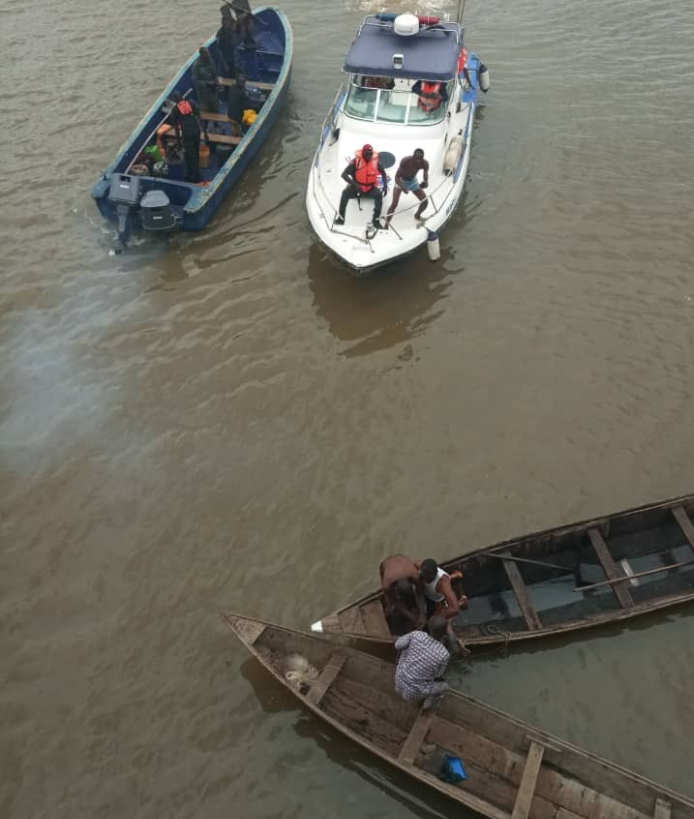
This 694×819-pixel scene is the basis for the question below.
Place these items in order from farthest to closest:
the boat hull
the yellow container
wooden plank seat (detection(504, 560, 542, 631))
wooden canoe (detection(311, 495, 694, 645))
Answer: the yellow container
the boat hull
wooden canoe (detection(311, 495, 694, 645))
wooden plank seat (detection(504, 560, 542, 631))

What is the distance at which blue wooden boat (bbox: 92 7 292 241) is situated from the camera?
12.1 meters

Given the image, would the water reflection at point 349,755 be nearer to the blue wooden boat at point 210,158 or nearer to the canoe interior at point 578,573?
the canoe interior at point 578,573

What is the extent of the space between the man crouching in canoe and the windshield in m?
8.75

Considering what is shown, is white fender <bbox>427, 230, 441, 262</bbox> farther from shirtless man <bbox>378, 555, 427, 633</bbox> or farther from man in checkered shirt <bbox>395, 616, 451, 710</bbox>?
man in checkered shirt <bbox>395, 616, 451, 710</bbox>

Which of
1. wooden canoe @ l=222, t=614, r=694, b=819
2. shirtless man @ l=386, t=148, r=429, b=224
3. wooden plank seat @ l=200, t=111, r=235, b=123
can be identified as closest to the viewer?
wooden canoe @ l=222, t=614, r=694, b=819

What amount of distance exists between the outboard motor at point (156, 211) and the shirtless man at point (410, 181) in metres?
3.99

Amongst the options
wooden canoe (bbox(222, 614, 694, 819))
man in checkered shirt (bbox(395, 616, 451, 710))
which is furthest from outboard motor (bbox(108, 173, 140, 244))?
man in checkered shirt (bbox(395, 616, 451, 710))

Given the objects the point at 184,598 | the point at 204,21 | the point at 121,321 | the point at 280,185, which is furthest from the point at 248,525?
the point at 204,21

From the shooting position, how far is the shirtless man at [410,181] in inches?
447

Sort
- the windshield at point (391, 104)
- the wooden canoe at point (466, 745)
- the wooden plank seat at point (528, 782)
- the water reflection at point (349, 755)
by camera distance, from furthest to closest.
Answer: the windshield at point (391, 104)
the water reflection at point (349, 755)
the wooden canoe at point (466, 745)
the wooden plank seat at point (528, 782)

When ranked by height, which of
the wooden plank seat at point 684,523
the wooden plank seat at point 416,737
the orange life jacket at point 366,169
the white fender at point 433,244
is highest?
the orange life jacket at point 366,169

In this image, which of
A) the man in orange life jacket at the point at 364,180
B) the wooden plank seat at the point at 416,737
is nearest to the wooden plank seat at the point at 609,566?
the wooden plank seat at the point at 416,737

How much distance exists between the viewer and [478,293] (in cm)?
1178

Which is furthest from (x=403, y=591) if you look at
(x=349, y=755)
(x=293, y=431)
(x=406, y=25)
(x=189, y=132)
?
(x=406, y=25)
